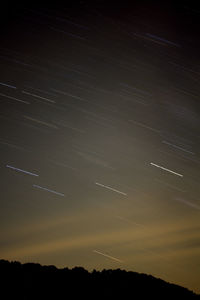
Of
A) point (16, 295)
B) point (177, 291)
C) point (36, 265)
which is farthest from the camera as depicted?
point (177, 291)

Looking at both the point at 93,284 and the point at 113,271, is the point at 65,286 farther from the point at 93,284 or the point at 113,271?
the point at 113,271

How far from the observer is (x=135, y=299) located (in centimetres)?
4009

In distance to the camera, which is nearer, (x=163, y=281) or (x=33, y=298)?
(x=33, y=298)

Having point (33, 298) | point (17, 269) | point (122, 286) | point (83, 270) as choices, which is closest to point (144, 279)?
point (122, 286)

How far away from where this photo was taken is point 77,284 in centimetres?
3856

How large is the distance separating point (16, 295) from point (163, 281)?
2932 centimetres

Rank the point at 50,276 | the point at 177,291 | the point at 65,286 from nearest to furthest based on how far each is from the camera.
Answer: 1. the point at 65,286
2. the point at 50,276
3. the point at 177,291

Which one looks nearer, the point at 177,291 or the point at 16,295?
the point at 16,295

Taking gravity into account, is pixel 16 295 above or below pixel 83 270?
above

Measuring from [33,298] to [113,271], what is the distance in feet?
69.8

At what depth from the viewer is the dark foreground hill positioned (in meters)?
32.0

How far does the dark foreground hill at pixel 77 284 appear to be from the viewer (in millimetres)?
32000

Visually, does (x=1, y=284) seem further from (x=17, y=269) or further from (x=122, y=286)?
(x=122, y=286)

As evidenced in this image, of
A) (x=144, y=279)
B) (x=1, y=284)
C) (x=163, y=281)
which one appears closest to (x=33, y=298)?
(x=1, y=284)
